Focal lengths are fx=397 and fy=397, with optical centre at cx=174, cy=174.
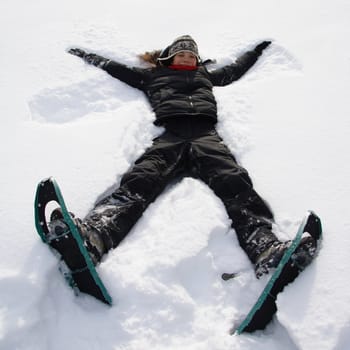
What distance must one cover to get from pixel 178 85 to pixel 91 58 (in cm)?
92

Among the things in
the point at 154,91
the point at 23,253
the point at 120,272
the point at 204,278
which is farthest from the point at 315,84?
the point at 23,253

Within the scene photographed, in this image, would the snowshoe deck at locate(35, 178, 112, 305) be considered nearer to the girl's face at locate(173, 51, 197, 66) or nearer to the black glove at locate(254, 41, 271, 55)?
the girl's face at locate(173, 51, 197, 66)

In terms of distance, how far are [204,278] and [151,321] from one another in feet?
1.17

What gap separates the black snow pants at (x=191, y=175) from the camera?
218cm

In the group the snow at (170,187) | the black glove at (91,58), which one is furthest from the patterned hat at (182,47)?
the black glove at (91,58)

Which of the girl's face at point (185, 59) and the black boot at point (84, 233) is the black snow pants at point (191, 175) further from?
the girl's face at point (185, 59)

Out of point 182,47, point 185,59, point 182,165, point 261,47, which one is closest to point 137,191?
point 182,165

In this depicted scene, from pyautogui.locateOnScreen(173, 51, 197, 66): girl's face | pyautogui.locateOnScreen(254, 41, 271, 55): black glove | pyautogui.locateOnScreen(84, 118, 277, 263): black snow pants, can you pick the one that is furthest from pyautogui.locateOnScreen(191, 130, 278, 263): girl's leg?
pyautogui.locateOnScreen(254, 41, 271, 55): black glove

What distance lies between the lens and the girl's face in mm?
3555

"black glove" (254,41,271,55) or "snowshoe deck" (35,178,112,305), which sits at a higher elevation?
"black glove" (254,41,271,55)

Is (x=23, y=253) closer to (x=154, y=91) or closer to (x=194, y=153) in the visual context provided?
(x=194, y=153)

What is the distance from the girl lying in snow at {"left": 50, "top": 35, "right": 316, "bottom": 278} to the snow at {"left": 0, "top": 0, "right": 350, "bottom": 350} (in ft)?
0.26

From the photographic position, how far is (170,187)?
262 centimetres

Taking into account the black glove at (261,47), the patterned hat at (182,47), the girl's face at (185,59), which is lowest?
the girl's face at (185,59)
